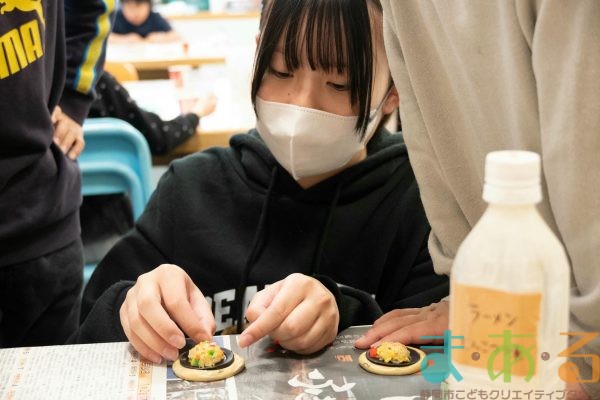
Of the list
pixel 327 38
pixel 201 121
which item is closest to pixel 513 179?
pixel 327 38

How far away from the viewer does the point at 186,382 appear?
873 millimetres

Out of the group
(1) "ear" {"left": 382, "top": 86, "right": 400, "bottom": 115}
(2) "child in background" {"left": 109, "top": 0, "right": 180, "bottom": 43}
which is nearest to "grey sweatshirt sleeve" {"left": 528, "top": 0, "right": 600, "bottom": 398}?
(1) "ear" {"left": 382, "top": 86, "right": 400, "bottom": 115}

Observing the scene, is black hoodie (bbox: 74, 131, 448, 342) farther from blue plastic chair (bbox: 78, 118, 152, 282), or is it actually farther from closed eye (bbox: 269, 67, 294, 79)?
blue plastic chair (bbox: 78, 118, 152, 282)

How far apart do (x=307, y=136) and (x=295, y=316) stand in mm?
408

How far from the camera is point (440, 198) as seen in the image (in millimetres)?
895

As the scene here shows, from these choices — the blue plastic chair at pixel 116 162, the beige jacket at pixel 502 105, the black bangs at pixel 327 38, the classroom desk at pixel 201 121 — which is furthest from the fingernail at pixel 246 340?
the classroom desk at pixel 201 121

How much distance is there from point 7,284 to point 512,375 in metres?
1.11

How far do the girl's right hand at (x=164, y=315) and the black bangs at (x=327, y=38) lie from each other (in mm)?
410

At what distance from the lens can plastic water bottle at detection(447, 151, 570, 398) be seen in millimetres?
582

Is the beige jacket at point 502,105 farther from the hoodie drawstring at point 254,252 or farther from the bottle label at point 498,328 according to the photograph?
the hoodie drawstring at point 254,252

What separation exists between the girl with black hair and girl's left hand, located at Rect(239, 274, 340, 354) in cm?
8

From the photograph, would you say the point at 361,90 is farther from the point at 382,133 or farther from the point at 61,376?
the point at 61,376

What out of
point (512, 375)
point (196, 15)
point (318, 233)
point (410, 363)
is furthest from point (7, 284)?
point (196, 15)

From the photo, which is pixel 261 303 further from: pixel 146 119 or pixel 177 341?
pixel 146 119
